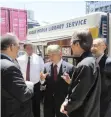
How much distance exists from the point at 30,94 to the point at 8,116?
0.91 ft

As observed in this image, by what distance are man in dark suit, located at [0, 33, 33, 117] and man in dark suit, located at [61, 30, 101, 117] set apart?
16.8 inches

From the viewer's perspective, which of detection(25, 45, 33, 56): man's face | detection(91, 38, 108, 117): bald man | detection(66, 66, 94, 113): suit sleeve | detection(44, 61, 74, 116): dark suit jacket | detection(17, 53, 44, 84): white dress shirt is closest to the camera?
detection(66, 66, 94, 113): suit sleeve

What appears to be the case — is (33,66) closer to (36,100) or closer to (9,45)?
(36,100)

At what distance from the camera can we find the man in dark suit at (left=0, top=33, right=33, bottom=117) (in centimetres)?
223

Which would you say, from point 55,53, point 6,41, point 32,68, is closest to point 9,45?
point 6,41

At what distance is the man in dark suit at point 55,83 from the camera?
3.43 metres

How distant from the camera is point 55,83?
Answer: 3469 millimetres

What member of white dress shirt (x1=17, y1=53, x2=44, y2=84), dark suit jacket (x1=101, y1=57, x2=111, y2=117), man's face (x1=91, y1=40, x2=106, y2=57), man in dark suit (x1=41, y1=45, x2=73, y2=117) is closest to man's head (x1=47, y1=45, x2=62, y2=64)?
man in dark suit (x1=41, y1=45, x2=73, y2=117)

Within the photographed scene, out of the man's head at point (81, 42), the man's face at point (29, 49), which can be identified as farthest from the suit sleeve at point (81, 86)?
the man's face at point (29, 49)

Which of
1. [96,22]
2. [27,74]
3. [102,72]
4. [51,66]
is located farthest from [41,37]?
[102,72]

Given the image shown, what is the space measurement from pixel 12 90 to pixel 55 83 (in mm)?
1284

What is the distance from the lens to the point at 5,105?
7.51 feet

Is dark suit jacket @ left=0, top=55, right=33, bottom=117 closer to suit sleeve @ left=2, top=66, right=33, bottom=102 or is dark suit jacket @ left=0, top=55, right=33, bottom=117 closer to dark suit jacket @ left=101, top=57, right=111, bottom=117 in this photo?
suit sleeve @ left=2, top=66, right=33, bottom=102

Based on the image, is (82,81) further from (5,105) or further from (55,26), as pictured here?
(55,26)
